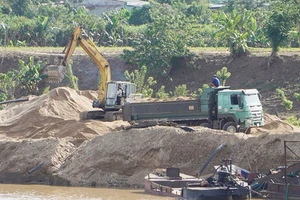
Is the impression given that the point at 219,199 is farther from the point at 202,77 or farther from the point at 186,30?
the point at 186,30

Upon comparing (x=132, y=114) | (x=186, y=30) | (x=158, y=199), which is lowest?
(x=158, y=199)

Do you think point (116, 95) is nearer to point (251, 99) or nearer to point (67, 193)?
point (251, 99)

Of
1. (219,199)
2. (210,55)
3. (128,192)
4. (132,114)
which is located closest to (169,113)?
(132,114)

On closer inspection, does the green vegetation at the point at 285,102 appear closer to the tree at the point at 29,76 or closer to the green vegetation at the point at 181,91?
the green vegetation at the point at 181,91

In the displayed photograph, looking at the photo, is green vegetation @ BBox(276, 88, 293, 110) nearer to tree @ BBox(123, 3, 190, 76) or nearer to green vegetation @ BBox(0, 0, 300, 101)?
green vegetation @ BBox(0, 0, 300, 101)

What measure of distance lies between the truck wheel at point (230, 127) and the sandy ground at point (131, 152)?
1.37m

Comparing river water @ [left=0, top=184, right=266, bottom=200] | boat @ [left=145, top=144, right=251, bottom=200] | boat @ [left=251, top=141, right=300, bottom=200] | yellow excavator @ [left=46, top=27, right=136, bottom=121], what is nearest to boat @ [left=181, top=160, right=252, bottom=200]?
boat @ [left=145, top=144, right=251, bottom=200]

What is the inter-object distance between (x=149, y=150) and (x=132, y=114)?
19.3 ft

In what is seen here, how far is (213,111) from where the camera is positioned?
41156 millimetres

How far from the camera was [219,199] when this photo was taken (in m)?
28.6

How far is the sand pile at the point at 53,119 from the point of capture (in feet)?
144

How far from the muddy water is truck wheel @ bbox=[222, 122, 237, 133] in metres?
7.11

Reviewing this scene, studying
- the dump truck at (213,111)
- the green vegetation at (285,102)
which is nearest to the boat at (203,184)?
the dump truck at (213,111)

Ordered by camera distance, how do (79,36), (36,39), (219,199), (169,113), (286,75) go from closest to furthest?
1. (219,199)
2. (169,113)
3. (79,36)
4. (286,75)
5. (36,39)
